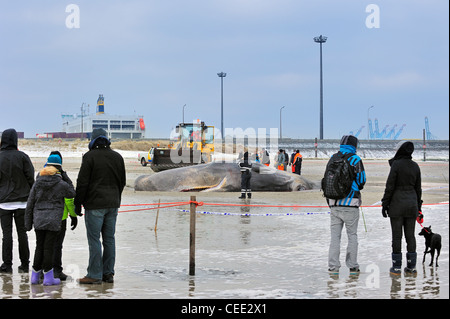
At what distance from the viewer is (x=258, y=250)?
11406 millimetres

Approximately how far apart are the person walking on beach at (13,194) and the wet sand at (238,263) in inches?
14.5

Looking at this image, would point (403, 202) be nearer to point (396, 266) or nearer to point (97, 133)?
point (396, 266)

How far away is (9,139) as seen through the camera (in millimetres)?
9672

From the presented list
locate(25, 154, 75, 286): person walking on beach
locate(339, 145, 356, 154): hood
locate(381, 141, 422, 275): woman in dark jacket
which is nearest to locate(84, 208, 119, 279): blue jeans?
locate(25, 154, 75, 286): person walking on beach

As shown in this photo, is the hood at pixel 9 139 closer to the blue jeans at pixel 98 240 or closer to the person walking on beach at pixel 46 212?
the person walking on beach at pixel 46 212

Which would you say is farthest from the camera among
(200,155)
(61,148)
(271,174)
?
(61,148)

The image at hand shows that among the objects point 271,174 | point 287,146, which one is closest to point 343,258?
point 271,174

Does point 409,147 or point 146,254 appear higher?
point 409,147

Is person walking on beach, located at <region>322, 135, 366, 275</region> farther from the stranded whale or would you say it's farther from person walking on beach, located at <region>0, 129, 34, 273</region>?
the stranded whale

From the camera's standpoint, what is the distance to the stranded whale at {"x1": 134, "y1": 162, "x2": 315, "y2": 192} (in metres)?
24.5

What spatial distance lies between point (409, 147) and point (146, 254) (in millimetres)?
4435

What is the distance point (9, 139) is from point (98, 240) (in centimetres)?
215
